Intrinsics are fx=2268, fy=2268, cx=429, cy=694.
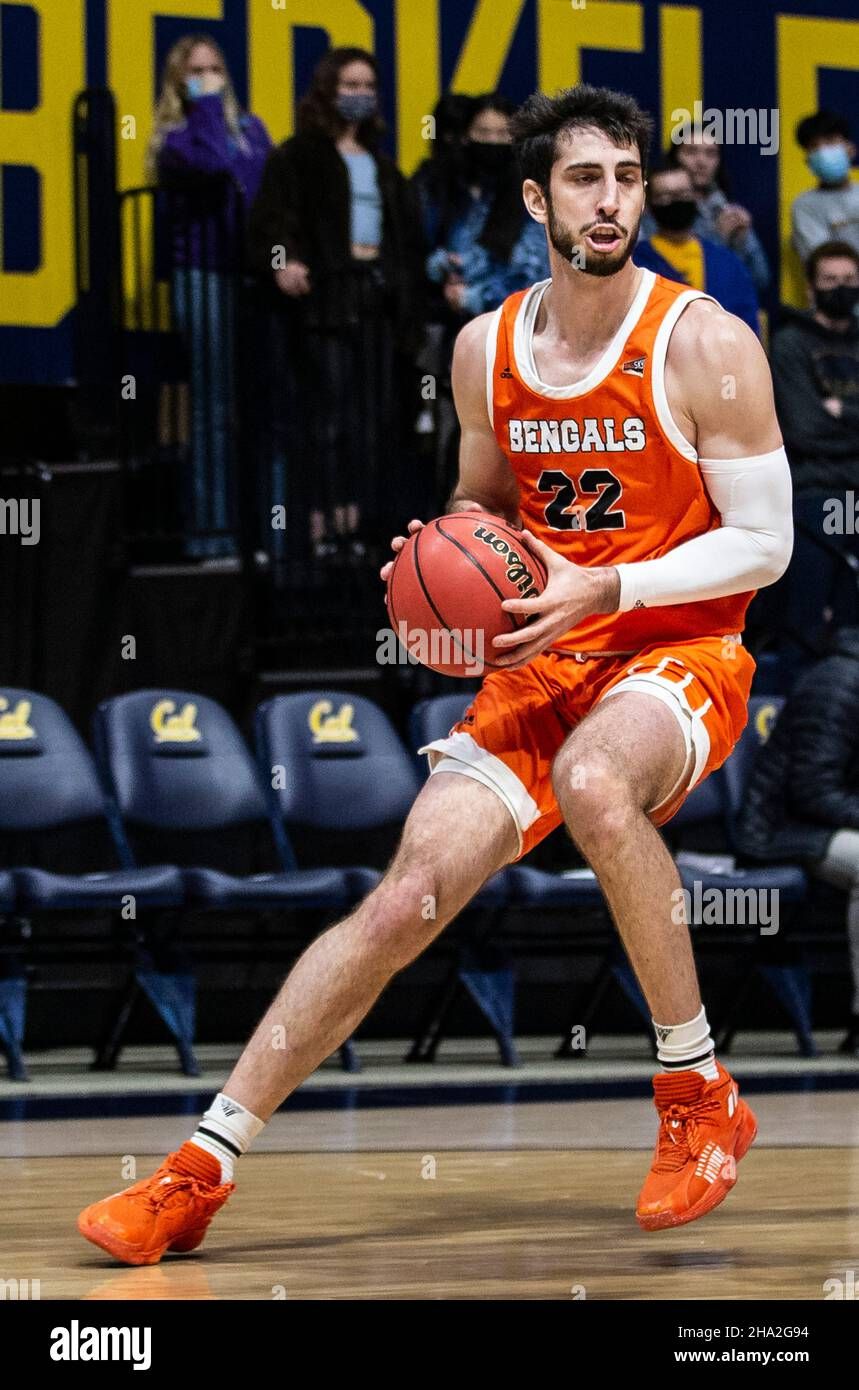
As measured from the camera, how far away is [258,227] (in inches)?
348

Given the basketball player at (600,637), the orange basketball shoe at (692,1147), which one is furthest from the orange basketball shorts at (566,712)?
the orange basketball shoe at (692,1147)

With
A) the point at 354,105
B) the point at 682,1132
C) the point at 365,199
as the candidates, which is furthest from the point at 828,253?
the point at 682,1132

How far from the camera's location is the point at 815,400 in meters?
9.48

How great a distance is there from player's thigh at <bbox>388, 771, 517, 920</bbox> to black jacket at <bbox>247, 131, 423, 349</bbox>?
5.28 m

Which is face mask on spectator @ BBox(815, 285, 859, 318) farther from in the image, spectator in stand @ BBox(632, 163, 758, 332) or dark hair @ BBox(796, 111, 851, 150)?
dark hair @ BBox(796, 111, 851, 150)

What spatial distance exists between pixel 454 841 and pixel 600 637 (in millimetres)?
503

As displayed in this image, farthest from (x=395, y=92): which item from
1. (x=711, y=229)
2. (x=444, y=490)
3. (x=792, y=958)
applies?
(x=792, y=958)

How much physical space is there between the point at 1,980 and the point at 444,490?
2.94m

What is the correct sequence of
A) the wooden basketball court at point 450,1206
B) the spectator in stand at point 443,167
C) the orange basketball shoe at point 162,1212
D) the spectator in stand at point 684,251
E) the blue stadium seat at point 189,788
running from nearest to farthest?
1. the wooden basketball court at point 450,1206
2. the orange basketball shoe at point 162,1212
3. the blue stadium seat at point 189,788
4. the spectator in stand at point 684,251
5. the spectator in stand at point 443,167

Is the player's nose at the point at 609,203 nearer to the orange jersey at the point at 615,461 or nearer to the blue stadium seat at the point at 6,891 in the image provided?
the orange jersey at the point at 615,461

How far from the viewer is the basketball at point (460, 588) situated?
3736 millimetres

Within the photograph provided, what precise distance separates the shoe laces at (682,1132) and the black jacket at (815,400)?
19.1 feet

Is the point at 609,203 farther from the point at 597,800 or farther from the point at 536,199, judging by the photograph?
the point at 597,800

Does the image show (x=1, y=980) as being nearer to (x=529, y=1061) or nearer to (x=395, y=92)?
(x=529, y=1061)
